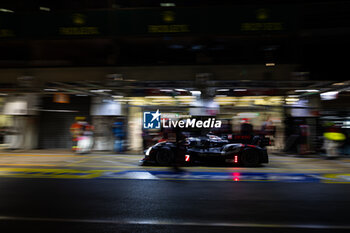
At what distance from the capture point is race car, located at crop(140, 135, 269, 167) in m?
9.07

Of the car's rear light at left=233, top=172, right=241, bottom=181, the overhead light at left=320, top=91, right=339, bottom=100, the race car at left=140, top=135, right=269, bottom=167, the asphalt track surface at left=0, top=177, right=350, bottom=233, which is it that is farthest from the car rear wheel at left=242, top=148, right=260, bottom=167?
the overhead light at left=320, top=91, right=339, bottom=100

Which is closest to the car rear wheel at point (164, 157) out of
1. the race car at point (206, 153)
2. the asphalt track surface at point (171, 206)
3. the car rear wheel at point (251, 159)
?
the race car at point (206, 153)

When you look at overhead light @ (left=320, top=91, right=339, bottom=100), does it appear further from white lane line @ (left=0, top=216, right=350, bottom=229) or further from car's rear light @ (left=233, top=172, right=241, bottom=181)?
white lane line @ (left=0, top=216, right=350, bottom=229)

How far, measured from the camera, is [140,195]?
5.58 metres

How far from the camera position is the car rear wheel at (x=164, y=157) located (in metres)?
9.06

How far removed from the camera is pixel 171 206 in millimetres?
4879

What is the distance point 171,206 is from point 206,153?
438cm

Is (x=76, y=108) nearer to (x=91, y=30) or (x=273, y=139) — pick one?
(x=91, y=30)

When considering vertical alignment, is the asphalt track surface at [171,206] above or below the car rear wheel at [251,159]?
below

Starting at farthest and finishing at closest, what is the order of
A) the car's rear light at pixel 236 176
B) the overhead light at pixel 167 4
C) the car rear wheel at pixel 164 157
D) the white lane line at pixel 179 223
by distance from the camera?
1. the overhead light at pixel 167 4
2. the car rear wheel at pixel 164 157
3. the car's rear light at pixel 236 176
4. the white lane line at pixel 179 223

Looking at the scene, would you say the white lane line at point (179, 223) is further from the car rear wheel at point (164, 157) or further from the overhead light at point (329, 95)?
the overhead light at point (329, 95)

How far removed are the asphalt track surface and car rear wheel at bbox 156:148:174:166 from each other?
2166 mm

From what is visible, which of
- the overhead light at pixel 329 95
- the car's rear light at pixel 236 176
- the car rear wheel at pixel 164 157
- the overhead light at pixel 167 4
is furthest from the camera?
the overhead light at pixel 167 4

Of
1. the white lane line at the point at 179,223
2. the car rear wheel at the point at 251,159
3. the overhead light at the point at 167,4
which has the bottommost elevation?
the white lane line at the point at 179,223
